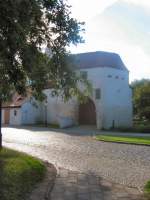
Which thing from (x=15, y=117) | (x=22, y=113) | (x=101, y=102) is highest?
(x=101, y=102)

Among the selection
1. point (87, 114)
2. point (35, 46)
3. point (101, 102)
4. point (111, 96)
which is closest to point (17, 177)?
point (35, 46)

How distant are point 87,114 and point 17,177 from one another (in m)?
46.7

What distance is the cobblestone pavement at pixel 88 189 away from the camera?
9.86m

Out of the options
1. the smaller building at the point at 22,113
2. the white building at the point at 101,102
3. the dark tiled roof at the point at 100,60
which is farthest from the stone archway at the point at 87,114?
the smaller building at the point at 22,113

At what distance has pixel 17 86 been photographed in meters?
12.3

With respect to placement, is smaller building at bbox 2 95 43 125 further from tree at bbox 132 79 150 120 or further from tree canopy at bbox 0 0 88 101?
tree canopy at bbox 0 0 88 101

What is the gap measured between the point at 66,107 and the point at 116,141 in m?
28.2

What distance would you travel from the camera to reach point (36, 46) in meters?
13.0

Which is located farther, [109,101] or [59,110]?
[59,110]

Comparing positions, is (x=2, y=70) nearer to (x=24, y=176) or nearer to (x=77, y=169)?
(x=24, y=176)

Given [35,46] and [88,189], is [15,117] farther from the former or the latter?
[88,189]

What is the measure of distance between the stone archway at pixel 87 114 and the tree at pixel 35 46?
39.0 metres

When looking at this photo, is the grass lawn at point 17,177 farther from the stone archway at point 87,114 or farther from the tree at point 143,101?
the tree at point 143,101

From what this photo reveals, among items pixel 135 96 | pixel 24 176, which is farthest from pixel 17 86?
pixel 135 96
